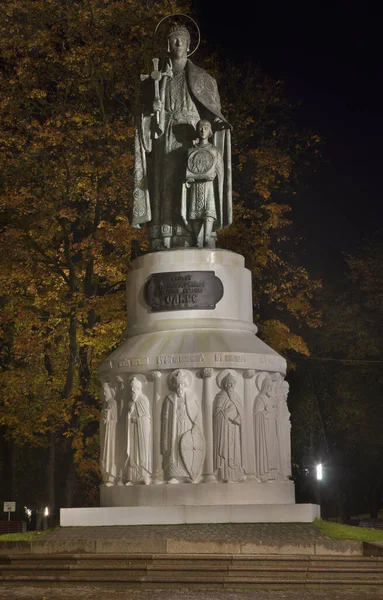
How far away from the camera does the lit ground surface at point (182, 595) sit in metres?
9.81

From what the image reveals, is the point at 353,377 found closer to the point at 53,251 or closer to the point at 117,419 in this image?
the point at 53,251

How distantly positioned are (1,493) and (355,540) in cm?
2246

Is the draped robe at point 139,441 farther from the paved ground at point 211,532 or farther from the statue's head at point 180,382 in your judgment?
the paved ground at point 211,532

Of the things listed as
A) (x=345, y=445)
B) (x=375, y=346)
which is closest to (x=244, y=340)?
(x=375, y=346)

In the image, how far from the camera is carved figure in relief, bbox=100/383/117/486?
13.8 m

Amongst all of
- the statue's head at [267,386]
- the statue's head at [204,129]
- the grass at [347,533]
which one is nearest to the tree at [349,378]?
the statue's head at [204,129]

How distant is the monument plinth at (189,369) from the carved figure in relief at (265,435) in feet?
0.05

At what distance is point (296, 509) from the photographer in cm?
1270

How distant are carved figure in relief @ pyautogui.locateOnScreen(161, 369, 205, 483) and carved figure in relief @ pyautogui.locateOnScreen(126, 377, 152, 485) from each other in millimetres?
239

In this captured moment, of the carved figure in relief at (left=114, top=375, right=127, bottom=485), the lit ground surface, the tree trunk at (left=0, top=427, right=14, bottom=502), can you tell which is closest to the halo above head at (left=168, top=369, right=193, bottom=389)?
the carved figure in relief at (left=114, top=375, right=127, bottom=485)

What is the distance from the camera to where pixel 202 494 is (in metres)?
13.0

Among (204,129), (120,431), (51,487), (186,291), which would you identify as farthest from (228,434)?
(51,487)

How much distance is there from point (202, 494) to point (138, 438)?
1.19 metres

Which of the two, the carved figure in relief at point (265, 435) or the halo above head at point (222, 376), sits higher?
the halo above head at point (222, 376)
